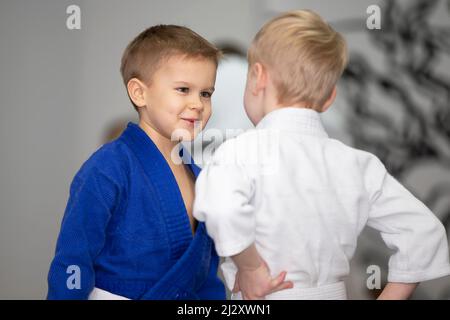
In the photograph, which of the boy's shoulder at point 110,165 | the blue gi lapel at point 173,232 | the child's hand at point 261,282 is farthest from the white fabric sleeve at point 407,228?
the boy's shoulder at point 110,165

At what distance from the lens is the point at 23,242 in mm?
1898

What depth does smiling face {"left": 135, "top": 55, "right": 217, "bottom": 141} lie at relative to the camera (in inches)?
40.5

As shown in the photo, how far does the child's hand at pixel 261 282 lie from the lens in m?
0.90

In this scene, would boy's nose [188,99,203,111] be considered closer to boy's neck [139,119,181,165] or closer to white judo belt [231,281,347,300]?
boy's neck [139,119,181,165]

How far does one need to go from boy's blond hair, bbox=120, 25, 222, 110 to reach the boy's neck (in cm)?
9

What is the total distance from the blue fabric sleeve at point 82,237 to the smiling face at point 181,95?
175mm

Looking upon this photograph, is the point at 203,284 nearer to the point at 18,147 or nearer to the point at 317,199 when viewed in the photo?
the point at 317,199

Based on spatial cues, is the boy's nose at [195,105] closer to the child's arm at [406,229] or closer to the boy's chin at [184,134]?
the boy's chin at [184,134]

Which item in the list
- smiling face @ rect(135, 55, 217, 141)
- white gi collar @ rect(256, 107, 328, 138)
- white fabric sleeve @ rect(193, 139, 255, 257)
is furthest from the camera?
smiling face @ rect(135, 55, 217, 141)

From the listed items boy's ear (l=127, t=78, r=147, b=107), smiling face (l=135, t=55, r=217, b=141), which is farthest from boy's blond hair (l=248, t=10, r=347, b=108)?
boy's ear (l=127, t=78, r=147, b=107)

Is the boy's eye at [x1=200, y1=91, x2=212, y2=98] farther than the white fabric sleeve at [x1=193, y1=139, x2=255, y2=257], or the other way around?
the boy's eye at [x1=200, y1=91, x2=212, y2=98]

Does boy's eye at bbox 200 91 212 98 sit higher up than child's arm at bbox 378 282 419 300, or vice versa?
boy's eye at bbox 200 91 212 98

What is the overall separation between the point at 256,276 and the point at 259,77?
34 centimetres
